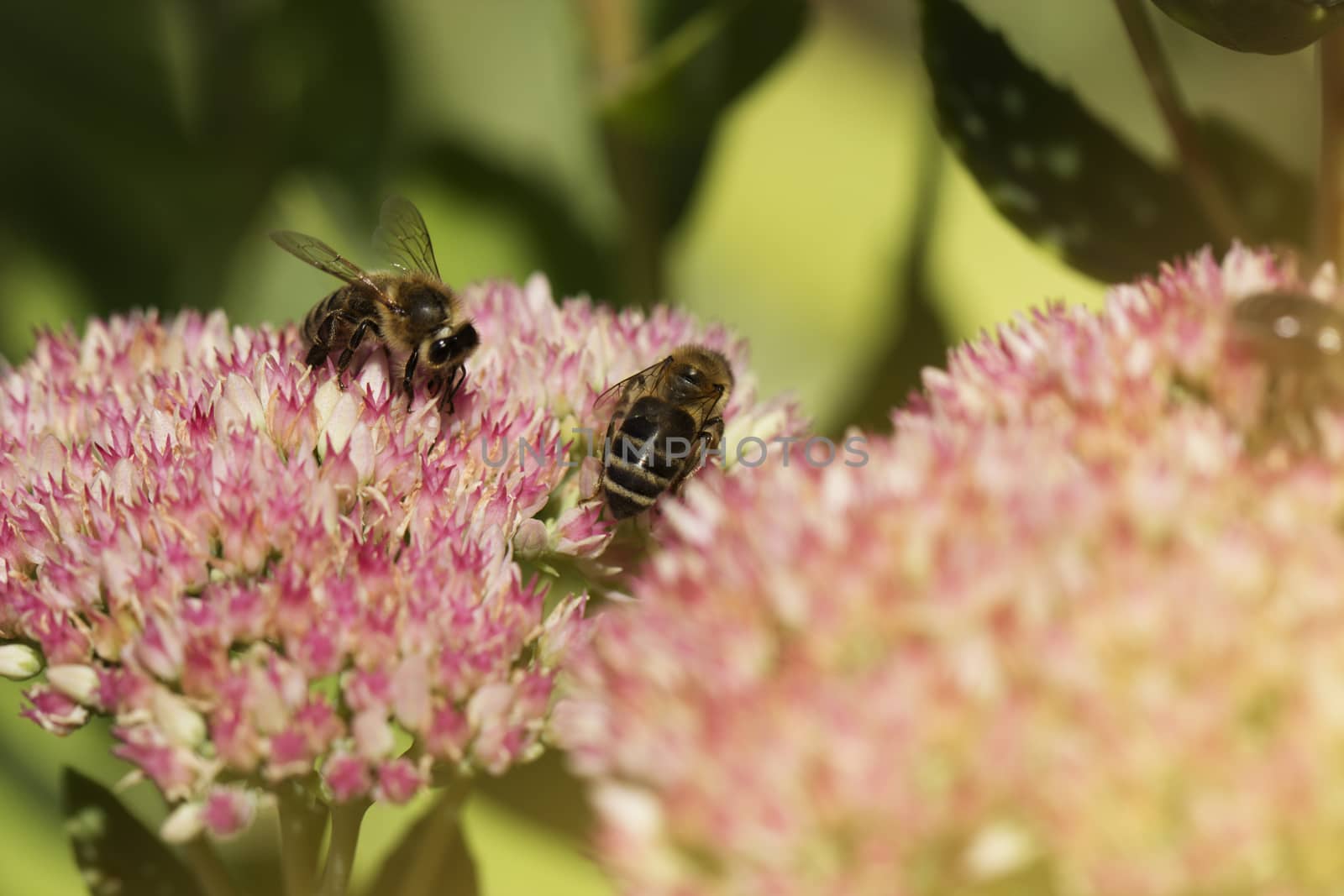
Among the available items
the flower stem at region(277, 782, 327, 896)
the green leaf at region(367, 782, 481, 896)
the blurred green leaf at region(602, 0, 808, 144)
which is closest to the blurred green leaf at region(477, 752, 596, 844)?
the green leaf at region(367, 782, 481, 896)

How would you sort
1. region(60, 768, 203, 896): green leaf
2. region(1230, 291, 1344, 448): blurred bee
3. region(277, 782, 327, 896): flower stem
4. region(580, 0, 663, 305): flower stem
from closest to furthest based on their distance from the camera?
region(1230, 291, 1344, 448): blurred bee
region(277, 782, 327, 896): flower stem
region(60, 768, 203, 896): green leaf
region(580, 0, 663, 305): flower stem

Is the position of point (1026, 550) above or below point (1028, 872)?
above

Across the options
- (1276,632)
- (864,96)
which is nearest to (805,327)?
(864,96)

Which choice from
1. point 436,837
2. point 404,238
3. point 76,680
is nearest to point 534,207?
point 404,238

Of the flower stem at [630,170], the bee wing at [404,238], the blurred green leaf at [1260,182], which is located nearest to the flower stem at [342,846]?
the bee wing at [404,238]

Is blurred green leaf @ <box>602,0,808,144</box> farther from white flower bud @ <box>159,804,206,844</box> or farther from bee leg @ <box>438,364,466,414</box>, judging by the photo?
white flower bud @ <box>159,804,206,844</box>

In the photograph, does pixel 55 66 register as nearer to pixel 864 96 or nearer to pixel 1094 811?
pixel 864 96
